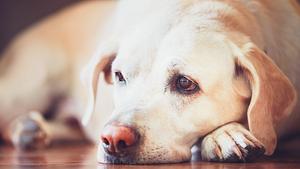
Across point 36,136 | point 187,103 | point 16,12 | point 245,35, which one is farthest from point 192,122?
point 16,12

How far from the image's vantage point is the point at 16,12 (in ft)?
12.9

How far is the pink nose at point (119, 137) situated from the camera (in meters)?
1.95

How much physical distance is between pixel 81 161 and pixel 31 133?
2.71 ft

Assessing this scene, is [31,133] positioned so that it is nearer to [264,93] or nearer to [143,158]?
[143,158]

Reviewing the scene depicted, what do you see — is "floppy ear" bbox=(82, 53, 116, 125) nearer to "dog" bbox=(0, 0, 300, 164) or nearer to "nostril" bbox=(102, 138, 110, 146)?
"dog" bbox=(0, 0, 300, 164)

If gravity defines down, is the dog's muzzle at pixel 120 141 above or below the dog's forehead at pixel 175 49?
below

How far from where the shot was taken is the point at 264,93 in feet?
6.77

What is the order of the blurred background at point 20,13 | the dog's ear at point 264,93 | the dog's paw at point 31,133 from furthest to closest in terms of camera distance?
the blurred background at point 20,13, the dog's paw at point 31,133, the dog's ear at point 264,93

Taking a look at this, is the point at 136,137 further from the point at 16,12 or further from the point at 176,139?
the point at 16,12

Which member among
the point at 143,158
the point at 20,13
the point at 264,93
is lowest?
the point at 143,158

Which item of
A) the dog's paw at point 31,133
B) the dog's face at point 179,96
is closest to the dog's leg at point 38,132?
the dog's paw at point 31,133

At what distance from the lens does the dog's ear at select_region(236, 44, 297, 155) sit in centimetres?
206

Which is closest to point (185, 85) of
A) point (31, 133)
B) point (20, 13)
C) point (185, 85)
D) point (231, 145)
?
point (185, 85)

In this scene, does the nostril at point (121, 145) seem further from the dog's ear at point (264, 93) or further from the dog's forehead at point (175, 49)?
the dog's ear at point (264, 93)
